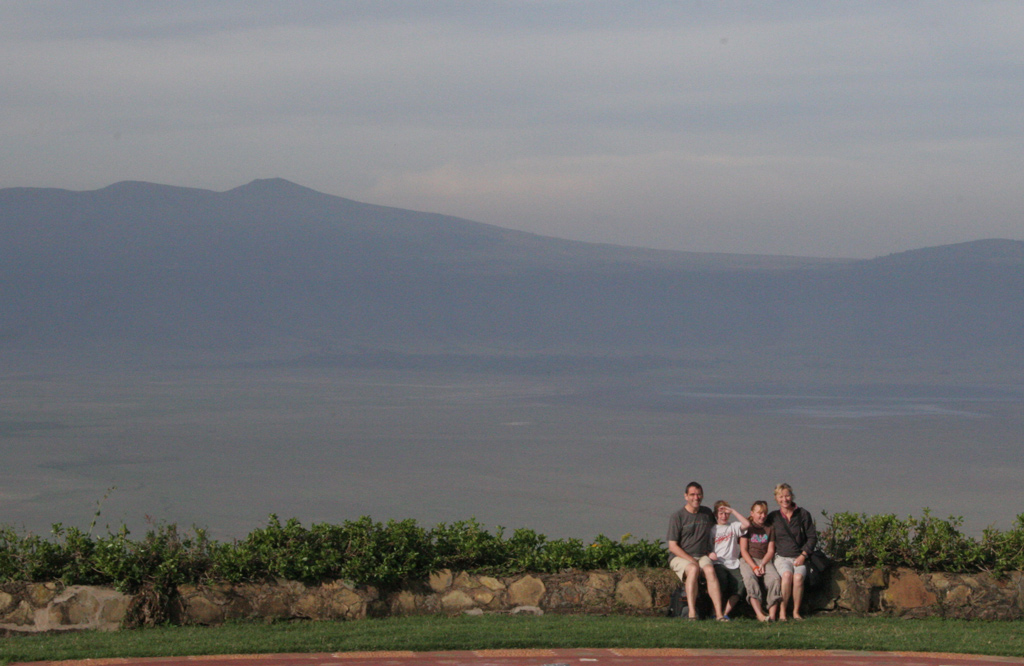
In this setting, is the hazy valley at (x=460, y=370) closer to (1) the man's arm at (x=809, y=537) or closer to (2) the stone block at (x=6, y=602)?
(1) the man's arm at (x=809, y=537)

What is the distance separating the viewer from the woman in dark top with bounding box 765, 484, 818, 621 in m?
10.1

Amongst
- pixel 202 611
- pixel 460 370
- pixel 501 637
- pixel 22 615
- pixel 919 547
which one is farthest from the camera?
pixel 460 370

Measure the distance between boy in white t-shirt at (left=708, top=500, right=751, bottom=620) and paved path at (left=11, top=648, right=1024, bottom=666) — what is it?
48.8 inches

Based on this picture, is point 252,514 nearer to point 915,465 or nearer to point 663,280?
point 915,465

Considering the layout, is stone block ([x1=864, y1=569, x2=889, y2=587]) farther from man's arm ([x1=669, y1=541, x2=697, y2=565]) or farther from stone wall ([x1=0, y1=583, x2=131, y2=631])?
stone wall ([x1=0, y1=583, x2=131, y2=631])

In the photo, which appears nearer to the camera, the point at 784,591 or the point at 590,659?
the point at 590,659

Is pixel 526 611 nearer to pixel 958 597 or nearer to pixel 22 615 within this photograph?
pixel 958 597

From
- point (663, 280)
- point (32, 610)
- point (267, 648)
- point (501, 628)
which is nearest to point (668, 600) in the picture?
point (501, 628)

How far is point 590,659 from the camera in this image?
8609 millimetres

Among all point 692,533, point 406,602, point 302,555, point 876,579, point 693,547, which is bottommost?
point 406,602

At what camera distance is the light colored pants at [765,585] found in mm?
10148

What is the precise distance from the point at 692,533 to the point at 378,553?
2.47 m

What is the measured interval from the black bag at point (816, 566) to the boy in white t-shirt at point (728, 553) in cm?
→ 53

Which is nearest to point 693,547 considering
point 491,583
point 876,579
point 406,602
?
point 876,579
